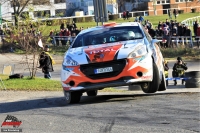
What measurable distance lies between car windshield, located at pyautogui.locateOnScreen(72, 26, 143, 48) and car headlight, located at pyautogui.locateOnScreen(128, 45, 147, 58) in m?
0.90

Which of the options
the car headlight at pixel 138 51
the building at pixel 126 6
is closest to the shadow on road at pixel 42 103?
the car headlight at pixel 138 51

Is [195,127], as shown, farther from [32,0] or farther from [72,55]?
[32,0]

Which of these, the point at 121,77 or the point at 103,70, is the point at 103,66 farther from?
→ the point at 121,77

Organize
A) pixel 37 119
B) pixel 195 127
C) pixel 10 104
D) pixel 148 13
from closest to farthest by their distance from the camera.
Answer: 1. pixel 195 127
2. pixel 37 119
3. pixel 10 104
4. pixel 148 13

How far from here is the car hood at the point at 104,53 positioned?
37.6ft

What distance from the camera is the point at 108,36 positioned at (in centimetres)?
1280

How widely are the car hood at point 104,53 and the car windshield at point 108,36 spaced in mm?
669

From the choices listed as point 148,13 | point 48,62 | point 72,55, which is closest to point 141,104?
point 72,55

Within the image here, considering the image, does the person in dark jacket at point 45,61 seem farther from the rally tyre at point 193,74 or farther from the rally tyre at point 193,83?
the rally tyre at point 193,83

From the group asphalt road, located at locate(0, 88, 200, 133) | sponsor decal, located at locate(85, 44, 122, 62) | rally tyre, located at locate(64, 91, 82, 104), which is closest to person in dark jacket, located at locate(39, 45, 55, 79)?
asphalt road, located at locate(0, 88, 200, 133)

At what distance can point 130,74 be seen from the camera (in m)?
11.5

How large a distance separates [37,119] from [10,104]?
3.08m

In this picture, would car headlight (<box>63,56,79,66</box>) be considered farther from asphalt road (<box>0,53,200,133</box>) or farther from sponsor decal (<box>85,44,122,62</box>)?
asphalt road (<box>0,53,200,133</box>)

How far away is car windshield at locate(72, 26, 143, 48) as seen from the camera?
12680 millimetres
